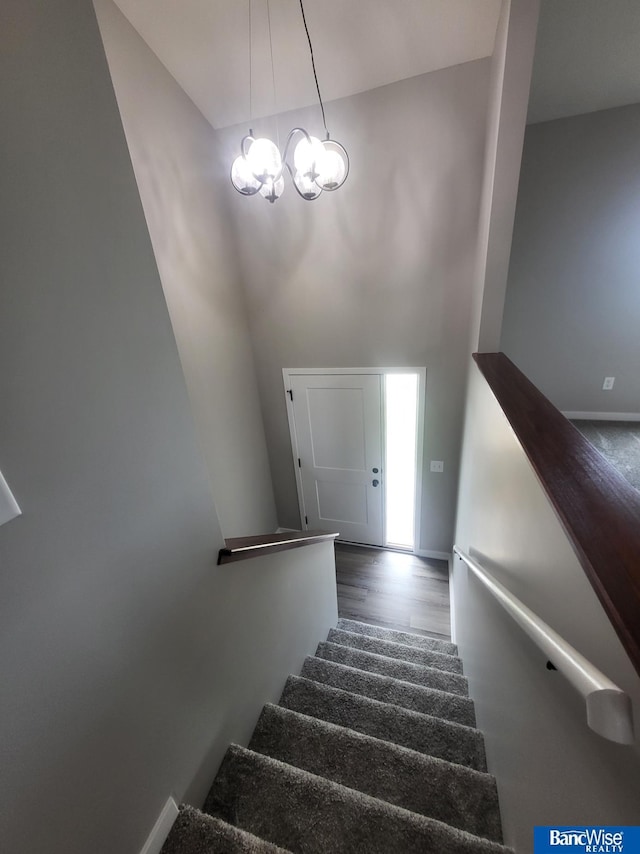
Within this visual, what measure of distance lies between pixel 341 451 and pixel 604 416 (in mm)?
2403

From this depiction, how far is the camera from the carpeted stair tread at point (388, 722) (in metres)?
1.33

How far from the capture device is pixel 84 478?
65 centimetres

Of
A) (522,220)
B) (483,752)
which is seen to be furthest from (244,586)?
(522,220)

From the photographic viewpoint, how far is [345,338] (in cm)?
284

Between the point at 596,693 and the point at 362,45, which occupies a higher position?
the point at 362,45

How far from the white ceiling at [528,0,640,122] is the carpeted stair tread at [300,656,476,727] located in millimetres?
3488

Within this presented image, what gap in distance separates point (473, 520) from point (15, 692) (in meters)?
1.96

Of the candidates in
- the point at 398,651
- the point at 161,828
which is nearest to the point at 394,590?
the point at 398,651

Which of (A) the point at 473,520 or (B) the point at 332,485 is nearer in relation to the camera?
(A) the point at 473,520

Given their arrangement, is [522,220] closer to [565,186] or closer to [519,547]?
[565,186]

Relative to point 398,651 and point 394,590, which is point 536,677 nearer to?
point 398,651

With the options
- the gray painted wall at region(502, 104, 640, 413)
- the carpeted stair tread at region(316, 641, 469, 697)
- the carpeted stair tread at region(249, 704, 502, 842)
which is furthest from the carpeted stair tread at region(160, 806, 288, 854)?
the gray painted wall at region(502, 104, 640, 413)

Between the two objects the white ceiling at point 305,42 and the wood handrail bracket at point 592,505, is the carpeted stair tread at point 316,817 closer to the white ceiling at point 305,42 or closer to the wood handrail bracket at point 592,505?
the wood handrail bracket at point 592,505

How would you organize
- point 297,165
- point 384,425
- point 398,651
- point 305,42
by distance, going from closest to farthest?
point 297,165
point 305,42
point 398,651
point 384,425
